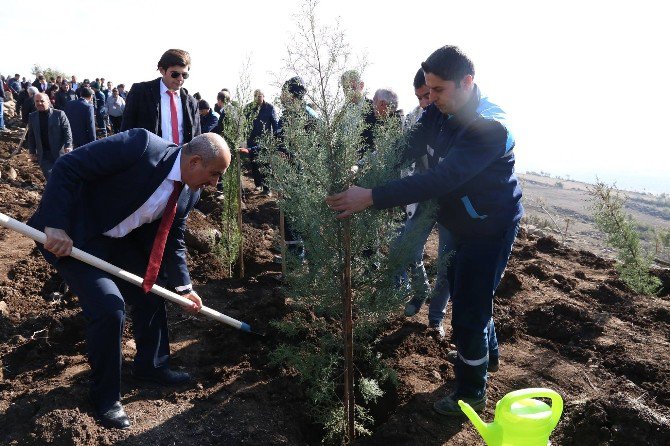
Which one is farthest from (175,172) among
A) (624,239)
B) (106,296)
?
(624,239)

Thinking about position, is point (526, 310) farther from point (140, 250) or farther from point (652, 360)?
point (140, 250)

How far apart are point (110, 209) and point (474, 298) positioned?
7.86 feet

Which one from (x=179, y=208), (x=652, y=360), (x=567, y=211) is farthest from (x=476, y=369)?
(x=567, y=211)

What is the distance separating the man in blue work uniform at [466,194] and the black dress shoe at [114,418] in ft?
5.97

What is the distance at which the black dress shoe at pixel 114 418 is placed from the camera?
3188mm

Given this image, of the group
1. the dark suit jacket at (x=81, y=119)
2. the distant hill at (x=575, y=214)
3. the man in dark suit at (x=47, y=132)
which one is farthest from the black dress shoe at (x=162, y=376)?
the distant hill at (x=575, y=214)

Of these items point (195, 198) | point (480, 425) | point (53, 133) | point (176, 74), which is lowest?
point (480, 425)

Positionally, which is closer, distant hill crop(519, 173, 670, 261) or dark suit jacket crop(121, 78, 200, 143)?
dark suit jacket crop(121, 78, 200, 143)

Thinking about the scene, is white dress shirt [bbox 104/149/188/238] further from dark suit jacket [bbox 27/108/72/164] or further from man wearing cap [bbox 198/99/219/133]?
dark suit jacket [bbox 27/108/72/164]

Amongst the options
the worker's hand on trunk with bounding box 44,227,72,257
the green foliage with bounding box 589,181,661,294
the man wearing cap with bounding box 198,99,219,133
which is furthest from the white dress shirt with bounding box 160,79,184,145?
the green foliage with bounding box 589,181,661,294

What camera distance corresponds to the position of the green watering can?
1.98 metres

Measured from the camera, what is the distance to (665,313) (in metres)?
5.48

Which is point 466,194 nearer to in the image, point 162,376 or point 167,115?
point 162,376

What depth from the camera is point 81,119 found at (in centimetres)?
942
